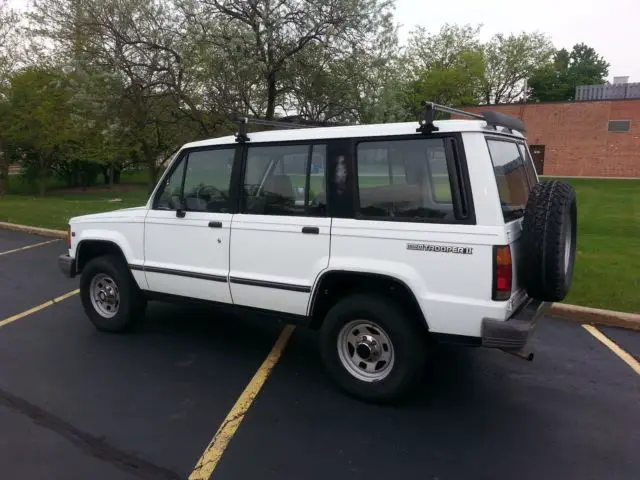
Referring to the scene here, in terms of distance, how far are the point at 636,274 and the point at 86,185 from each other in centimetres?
4093

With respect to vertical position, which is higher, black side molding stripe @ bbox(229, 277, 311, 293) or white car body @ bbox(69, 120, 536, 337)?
white car body @ bbox(69, 120, 536, 337)

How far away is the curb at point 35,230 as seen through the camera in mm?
11385

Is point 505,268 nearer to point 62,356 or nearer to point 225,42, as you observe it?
point 62,356

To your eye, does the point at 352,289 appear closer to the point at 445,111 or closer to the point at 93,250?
the point at 445,111

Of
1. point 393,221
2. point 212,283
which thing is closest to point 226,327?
point 212,283

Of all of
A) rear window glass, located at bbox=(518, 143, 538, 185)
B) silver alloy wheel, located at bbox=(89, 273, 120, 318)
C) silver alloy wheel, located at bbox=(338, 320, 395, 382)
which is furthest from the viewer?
silver alloy wheel, located at bbox=(89, 273, 120, 318)

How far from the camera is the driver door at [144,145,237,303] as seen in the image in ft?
14.6

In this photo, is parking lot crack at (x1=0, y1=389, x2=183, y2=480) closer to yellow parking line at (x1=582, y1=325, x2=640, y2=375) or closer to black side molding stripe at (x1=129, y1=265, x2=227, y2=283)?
black side molding stripe at (x1=129, y1=265, x2=227, y2=283)

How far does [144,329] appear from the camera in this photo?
18.0ft

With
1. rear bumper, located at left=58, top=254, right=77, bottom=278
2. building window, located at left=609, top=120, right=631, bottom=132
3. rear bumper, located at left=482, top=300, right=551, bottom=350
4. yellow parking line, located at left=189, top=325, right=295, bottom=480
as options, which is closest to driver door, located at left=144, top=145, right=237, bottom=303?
yellow parking line, located at left=189, top=325, right=295, bottom=480

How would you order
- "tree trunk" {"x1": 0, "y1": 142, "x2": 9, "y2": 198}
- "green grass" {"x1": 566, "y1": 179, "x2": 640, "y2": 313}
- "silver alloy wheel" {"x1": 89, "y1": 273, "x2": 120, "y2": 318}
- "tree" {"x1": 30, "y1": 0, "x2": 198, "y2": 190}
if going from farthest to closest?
"tree trunk" {"x1": 0, "y1": 142, "x2": 9, "y2": 198}
"tree" {"x1": 30, "y1": 0, "x2": 198, "y2": 190}
"green grass" {"x1": 566, "y1": 179, "x2": 640, "y2": 313}
"silver alloy wheel" {"x1": 89, "y1": 273, "x2": 120, "y2": 318}

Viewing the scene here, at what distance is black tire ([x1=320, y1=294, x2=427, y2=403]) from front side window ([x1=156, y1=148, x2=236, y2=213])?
141 cm

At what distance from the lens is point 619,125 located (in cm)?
3297

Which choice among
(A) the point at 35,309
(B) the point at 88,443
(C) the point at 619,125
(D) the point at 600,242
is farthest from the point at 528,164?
(C) the point at 619,125
